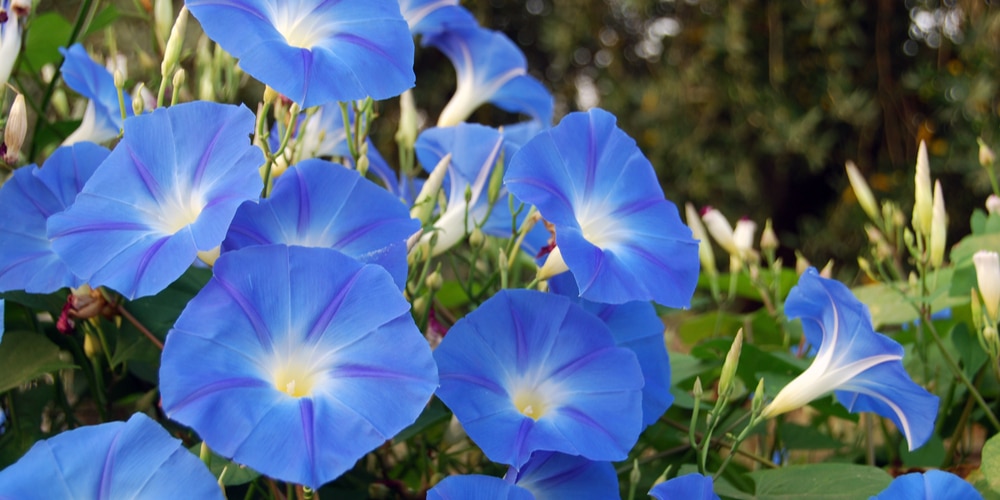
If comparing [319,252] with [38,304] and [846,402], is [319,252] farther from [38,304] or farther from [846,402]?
[846,402]

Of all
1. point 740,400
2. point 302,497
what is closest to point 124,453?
point 302,497

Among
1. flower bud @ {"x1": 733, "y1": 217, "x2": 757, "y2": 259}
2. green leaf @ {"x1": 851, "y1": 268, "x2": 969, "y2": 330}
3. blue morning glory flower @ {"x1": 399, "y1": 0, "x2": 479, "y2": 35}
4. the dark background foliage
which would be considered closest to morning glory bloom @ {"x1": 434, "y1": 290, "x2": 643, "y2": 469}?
blue morning glory flower @ {"x1": 399, "y1": 0, "x2": 479, "y2": 35}

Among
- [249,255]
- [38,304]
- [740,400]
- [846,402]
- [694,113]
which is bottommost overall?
[694,113]

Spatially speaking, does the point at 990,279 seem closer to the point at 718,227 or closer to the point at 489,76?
the point at 718,227

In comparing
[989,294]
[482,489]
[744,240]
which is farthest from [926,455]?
[482,489]

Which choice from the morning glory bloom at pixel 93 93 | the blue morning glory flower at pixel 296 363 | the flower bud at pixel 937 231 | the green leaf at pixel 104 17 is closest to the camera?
the blue morning glory flower at pixel 296 363

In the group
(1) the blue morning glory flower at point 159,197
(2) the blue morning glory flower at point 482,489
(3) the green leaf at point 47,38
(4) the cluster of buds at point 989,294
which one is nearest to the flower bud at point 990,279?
(4) the cluster of buds at point 989,294

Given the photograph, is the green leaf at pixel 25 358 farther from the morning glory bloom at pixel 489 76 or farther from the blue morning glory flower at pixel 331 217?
the morning glory bloom at pixel 489 76
